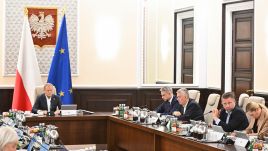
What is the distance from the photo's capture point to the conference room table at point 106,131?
7586 millimetres

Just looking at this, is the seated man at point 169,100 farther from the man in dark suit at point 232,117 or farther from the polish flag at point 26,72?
the polish flag at point 26,72

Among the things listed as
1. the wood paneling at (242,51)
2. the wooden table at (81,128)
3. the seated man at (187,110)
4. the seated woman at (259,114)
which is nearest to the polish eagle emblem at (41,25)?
the wooden table at (81,128)

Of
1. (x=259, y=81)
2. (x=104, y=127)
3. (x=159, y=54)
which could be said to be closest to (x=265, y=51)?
(x=259, y=81)

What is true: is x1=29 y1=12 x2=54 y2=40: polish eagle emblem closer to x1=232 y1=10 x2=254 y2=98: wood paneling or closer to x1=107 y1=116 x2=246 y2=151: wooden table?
x1=107 y1=116 x2=246 y2=151: wooden table

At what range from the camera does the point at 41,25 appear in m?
11.2

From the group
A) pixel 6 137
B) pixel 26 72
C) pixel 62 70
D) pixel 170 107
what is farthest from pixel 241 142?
pixel 26 72

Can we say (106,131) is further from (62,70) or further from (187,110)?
(62,70)

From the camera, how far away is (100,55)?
452 inches

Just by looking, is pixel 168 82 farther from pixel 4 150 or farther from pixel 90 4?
pixel 4 150

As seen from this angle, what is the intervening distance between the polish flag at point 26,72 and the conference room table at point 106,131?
203cm

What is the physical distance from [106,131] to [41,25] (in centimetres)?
295

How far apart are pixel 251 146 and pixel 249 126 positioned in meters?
1.95

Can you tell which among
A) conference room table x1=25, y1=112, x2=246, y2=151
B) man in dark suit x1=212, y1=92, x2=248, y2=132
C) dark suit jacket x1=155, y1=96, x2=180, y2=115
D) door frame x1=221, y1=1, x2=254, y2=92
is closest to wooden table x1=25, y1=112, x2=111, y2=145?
conference room table x1=25, y1=112, x2=246, y2=151

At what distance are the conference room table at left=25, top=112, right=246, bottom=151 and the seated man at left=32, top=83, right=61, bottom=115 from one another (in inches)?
20.3
